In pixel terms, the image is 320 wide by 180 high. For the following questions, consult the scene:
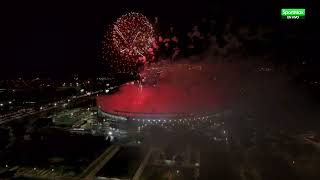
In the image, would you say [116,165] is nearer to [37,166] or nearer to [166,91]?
[37,166]

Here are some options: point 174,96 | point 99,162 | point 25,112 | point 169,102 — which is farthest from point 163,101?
point 99,162

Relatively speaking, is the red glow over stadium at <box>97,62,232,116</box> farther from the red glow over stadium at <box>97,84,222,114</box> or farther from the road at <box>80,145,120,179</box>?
the road at <box>80,145,120,179</box>

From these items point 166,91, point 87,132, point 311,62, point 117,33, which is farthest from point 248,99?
point 311,62

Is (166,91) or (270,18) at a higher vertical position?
(270,18)

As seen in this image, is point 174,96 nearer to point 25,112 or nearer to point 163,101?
point 163,101

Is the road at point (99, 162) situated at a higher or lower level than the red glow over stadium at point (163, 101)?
lower

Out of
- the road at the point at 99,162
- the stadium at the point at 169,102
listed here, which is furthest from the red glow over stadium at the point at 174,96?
the road at the point at 99,162

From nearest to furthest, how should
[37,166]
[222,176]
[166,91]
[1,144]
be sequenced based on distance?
1. [222,176]
2. [37,166]
3. [1,144]
4. [166,91]

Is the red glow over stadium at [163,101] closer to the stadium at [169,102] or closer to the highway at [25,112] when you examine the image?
the stadium at [169,102]
